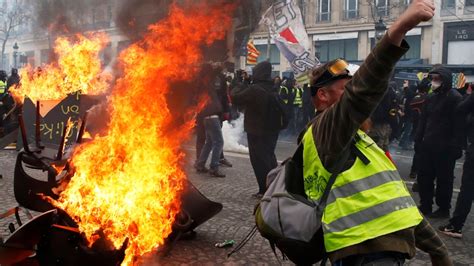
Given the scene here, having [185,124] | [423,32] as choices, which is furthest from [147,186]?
[423,32]

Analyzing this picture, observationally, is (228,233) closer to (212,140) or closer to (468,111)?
(468,111)

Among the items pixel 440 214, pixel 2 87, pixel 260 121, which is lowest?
pixel 440 214

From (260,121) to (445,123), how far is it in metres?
2.44

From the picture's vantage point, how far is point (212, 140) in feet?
28.2

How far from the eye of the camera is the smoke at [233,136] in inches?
452

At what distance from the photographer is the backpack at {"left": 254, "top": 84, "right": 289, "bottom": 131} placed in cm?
692

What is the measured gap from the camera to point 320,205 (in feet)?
7.10

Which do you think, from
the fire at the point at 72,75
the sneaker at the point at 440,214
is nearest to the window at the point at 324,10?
the sneaker at the point at 440,214

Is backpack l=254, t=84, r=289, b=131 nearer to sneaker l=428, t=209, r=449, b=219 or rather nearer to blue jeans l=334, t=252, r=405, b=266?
sneaker l=428, t=209, r=449, b=219

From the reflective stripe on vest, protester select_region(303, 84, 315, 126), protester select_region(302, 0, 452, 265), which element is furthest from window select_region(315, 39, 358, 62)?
protester select_region(302, 0, 452, 265)

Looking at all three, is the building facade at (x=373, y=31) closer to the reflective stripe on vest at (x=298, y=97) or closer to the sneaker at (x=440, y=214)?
the reflective stripe on vest at (x=298, y=97)

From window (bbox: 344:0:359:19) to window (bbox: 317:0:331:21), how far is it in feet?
4.17

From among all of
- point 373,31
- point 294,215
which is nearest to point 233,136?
point 294,215

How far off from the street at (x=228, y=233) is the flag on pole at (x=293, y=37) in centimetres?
303
